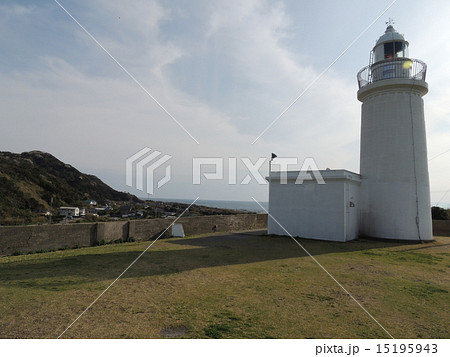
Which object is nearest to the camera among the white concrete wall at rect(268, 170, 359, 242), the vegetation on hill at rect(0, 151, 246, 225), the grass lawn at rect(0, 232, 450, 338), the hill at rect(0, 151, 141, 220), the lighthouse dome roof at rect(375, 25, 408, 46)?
the grass lawn at rect(0, 232, 450, 338)

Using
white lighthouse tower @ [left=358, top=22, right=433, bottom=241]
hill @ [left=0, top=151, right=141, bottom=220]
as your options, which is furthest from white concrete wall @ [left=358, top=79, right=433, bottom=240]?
hill @ [left=0, top=151, right=141, bottom=220]

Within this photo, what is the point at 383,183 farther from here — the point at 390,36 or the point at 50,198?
the point at 50,198

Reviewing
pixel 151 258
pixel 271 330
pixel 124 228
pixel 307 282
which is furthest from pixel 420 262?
pixel 124 228

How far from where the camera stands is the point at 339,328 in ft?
12.5

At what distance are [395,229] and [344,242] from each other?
137 inches

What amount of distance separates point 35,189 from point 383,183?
44188mm

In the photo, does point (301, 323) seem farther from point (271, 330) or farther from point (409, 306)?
point (409, 306)

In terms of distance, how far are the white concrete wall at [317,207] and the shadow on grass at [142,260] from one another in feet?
3.55

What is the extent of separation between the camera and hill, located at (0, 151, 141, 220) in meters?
32.8

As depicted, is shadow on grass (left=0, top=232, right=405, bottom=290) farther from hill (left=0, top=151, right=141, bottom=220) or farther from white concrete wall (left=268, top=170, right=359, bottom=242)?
hill (left=0, top=151, right=141, bottom=220)

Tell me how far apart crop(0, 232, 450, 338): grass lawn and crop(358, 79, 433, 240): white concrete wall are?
17.2 ft

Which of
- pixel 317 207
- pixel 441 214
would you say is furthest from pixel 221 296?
pixel 441 214

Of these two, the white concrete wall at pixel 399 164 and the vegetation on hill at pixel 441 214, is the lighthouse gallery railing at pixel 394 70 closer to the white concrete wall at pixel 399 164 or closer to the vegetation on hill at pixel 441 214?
the white concrete wall at pixel 399 164

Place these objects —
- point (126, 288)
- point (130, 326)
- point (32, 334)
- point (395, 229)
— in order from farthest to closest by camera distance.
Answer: point (395, 229) < point (126, 288) < point (130, 326) < point (32, 334)
